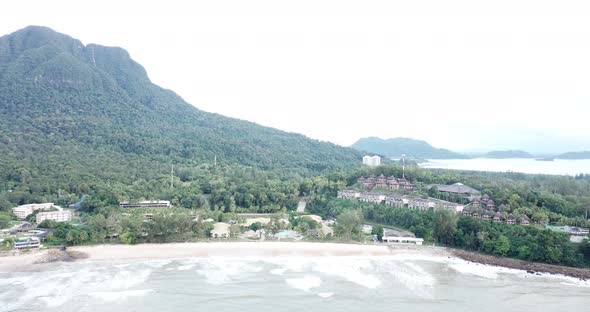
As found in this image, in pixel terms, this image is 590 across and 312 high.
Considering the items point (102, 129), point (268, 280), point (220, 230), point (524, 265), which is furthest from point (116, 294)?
point (102, 129)

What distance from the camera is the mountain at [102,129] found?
4700 cm

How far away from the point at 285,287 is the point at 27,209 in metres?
24.7

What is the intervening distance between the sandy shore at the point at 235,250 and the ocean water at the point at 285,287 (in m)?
1.30

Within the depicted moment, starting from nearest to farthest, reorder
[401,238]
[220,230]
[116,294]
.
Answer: [116,294] → [401,238] → [220,230]

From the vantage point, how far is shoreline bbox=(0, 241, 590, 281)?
86.5 ft

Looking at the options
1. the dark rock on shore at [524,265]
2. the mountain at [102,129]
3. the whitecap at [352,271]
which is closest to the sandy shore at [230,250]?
the whitecap at [352,271]

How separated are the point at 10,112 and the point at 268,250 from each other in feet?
171

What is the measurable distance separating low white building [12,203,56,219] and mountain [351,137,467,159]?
114588mm

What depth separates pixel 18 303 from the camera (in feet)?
65.1

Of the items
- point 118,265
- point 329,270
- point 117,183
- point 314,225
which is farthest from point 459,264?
point 117,183

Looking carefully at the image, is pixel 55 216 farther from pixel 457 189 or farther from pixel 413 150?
pixel 413 150

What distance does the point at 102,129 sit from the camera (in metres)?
60.2

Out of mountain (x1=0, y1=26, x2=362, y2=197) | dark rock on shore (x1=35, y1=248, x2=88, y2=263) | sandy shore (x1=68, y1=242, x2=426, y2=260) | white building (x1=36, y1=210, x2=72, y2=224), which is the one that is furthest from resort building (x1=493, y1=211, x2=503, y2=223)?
white building (x1=36, y1=210, x2=72, y2=224)

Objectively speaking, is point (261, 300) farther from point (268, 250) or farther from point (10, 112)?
point (10, 112)
